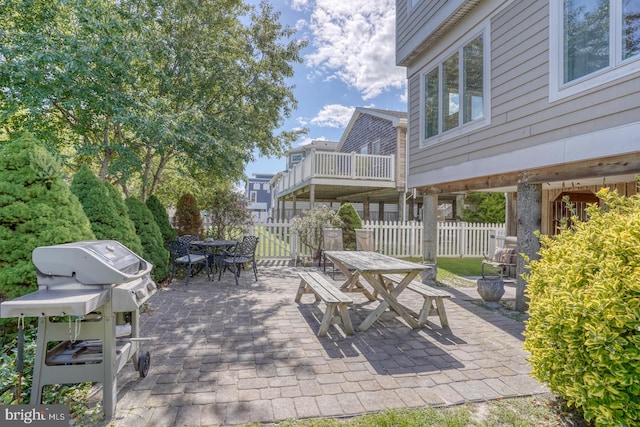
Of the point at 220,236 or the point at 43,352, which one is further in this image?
the point at 220,236

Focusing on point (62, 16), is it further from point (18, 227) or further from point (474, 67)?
point (474, 67)

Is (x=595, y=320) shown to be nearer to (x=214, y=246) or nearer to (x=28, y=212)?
(x=28, y=212)

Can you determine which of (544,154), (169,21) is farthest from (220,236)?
(544,154)

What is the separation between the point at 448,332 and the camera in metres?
4.04

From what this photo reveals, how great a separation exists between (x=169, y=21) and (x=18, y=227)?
6.76 m

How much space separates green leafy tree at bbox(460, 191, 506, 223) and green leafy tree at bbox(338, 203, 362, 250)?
6426 millimetres

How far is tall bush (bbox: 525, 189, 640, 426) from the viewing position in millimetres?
A: 1820

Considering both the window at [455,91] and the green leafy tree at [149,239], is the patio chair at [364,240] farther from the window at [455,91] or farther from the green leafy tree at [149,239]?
the green leafy tree at [149,239]

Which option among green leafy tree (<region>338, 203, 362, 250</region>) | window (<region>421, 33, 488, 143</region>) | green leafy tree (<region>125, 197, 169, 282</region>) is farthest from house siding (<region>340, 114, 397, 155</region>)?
green leafy tree (<region>125, 197, 169, 282</region>)

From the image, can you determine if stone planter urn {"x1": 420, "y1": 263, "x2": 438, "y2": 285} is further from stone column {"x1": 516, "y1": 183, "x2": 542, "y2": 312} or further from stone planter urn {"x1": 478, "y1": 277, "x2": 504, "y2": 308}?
stone column {"x1": 516, "y1": 183, "x2": 542, "y2": 312}

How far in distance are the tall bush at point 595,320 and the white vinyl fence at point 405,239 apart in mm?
7742

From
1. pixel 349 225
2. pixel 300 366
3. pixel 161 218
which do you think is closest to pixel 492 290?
pixel 300 366

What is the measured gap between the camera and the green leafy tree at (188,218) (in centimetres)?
884

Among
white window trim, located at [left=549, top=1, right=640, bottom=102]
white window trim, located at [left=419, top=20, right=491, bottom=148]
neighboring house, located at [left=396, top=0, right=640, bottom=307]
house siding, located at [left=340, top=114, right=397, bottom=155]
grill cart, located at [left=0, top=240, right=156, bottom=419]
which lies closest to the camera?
grill cart, located at [left=0, top=240, right=156, bottom=419]
